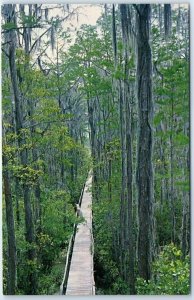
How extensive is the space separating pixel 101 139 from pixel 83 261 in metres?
1.37

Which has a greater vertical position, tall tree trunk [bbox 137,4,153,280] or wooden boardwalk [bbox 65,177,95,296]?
tall tree trunk [bbox 137,4,153,280]

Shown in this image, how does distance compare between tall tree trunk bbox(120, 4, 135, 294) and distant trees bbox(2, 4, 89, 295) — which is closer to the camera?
tall tree trunk bbox(120, 4, 135, 294)

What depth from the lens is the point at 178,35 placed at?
13.6ft

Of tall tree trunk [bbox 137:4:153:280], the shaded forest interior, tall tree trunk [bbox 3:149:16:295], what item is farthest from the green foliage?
tall tree trunk [bbox 3:149:16:295]

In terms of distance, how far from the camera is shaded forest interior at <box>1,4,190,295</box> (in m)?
4.10

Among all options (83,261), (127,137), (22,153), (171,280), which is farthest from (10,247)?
(127,137)

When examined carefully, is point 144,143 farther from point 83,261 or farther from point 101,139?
point 83,261

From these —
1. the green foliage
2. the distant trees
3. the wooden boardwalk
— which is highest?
the distant trees

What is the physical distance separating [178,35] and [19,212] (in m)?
2.88

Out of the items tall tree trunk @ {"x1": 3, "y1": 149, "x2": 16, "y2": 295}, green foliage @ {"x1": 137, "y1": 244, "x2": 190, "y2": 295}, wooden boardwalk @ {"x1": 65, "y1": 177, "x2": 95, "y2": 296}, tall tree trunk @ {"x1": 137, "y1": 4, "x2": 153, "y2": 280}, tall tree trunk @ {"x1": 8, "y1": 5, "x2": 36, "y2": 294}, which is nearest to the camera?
green foliage @ {"x1": 137, "y1": 244, "x2": 190, "y2": 295}

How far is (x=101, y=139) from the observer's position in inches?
213

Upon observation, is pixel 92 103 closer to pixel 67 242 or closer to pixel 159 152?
pixel 159 152

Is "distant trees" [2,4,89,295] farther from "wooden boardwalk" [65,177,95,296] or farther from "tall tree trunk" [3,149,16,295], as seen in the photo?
"wooden boardwalk" [65,177,95,296]

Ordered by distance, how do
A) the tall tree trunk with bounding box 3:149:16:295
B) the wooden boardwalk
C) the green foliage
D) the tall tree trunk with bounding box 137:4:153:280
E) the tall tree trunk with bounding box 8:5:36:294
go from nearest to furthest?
the green foliage, the tall tree trunk with bounding box 137:4:153:280, the tall tree trunk with bounding box 3:149:16:295, the wooden boardwalk, the tall tree trunk with bounding box 8:5:36:294
